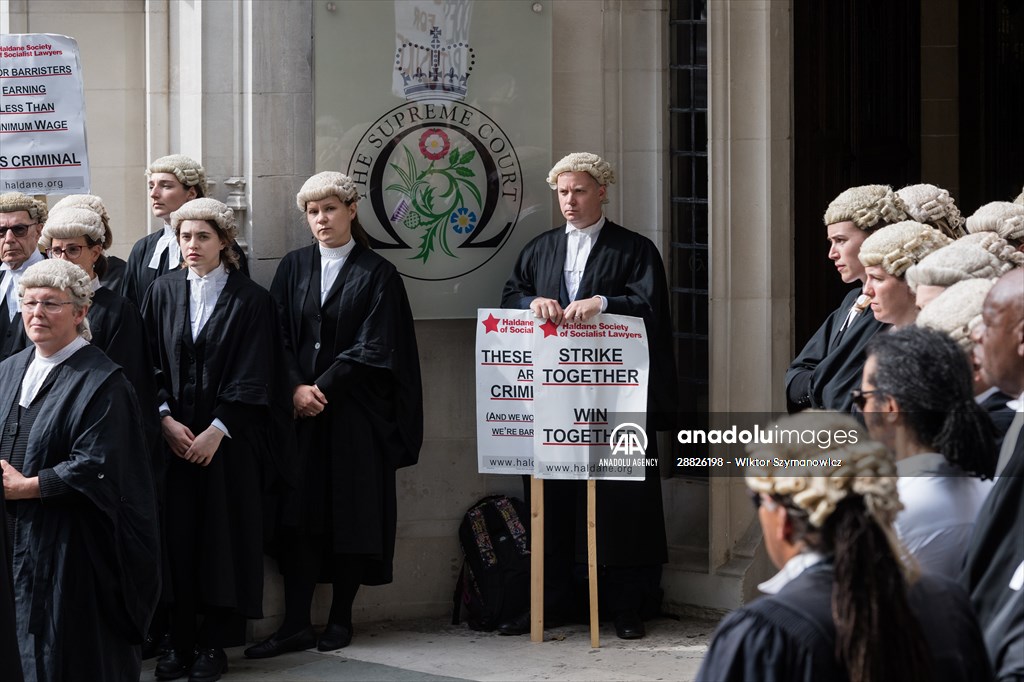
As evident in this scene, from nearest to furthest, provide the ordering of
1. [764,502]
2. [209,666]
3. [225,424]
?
[764,502]
[209,666]
[225,424]

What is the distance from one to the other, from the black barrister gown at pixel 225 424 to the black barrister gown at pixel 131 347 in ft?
1.19

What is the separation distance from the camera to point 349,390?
714 centimetres

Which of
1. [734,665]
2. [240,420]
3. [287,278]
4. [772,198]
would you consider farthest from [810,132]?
[734,665]

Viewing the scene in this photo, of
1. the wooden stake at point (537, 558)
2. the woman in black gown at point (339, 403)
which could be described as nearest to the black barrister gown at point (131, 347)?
the woman in black gown at point (339, 403)

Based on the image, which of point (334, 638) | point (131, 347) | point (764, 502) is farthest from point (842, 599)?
point (334, 638)

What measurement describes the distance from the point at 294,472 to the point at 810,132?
315 cm

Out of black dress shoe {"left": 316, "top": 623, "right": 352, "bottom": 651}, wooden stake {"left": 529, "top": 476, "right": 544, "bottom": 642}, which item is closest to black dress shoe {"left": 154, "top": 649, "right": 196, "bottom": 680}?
black dress shoe {"left": 316, "top": 623, "right": 352, "bottom": 651}

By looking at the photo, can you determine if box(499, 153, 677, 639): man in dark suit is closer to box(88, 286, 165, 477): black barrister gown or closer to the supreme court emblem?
the supreme court emblem

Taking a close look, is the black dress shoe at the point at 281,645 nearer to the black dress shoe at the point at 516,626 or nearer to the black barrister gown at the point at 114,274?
the black dress shoe at the point at 516,626

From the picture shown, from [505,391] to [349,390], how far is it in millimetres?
703

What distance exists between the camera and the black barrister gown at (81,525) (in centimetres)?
522

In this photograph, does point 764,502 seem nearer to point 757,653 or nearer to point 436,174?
point 757,653

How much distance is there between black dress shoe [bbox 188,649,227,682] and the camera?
6.62m

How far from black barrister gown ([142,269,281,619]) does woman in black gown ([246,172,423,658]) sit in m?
0.24
